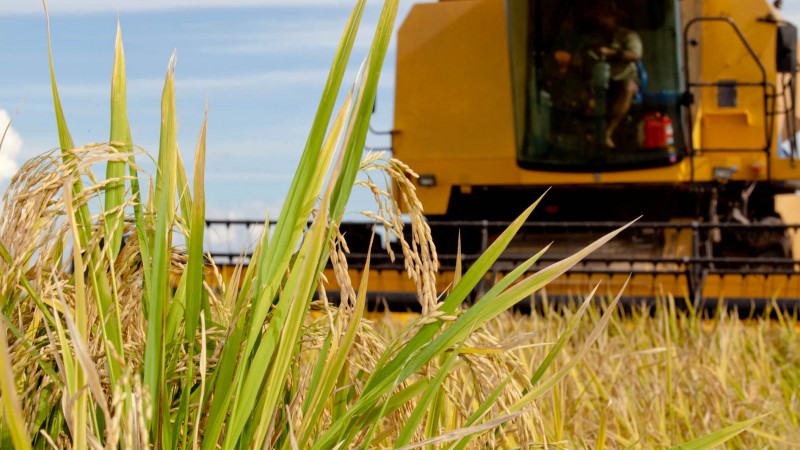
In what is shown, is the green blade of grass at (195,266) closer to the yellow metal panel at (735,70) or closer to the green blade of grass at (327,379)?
the green blade of grass at (327,379)

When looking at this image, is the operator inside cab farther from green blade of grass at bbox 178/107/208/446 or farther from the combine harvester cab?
green blade of grass at bbox 178/107/208/446

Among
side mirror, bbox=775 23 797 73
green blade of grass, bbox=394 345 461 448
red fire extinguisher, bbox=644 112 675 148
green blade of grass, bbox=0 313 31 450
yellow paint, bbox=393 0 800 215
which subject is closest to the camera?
green blade of grass, bbox=0 313 31 450

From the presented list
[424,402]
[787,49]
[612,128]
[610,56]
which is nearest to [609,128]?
[612,128]

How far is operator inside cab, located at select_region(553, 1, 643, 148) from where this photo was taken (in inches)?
277

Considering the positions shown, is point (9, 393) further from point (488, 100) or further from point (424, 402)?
point (488, 100)

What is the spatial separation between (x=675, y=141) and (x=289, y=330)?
21.2 ft

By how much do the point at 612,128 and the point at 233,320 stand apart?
245 inches

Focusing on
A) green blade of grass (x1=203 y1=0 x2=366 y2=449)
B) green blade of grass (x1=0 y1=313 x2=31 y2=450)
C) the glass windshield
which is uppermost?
the glass windshield

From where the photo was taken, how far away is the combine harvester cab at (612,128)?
23.1ft

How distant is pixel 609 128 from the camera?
23.6 ft

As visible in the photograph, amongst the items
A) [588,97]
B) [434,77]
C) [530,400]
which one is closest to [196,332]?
[530,400]

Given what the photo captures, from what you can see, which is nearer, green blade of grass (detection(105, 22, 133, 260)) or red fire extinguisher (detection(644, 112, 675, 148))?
green blade of grass (detection(105, 22, 133, 260))

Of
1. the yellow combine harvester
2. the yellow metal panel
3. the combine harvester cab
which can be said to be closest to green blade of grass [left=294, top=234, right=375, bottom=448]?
the yellow combine harvester

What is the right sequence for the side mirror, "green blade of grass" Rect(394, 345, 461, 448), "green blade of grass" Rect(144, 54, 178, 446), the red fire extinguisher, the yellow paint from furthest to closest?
1. the yellow paint
2. the red fire extinguisher
3. the side mirror
4. "green blade of grass" Rect(394, 345, 461, 448)
5. "green blade of grass" Rect(144, 54, 178, 446)
